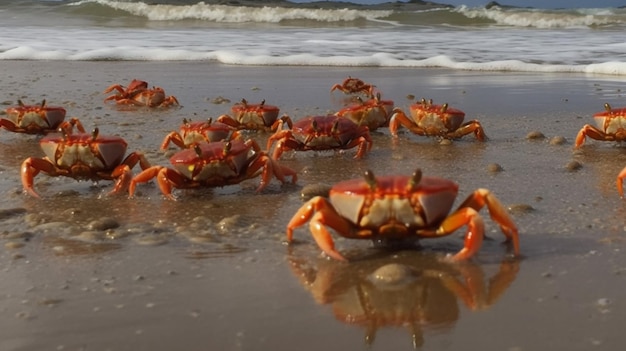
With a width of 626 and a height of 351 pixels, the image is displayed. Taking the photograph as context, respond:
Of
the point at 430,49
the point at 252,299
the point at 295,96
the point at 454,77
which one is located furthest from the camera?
the point at 430,49

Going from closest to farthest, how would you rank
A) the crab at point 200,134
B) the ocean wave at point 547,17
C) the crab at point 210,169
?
the crab at point 210,169 < the crab at point 200,134 < the ocean wave at point 547,17

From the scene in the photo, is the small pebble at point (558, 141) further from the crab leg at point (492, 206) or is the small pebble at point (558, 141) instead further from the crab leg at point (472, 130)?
the crab leg at point (492, 206)

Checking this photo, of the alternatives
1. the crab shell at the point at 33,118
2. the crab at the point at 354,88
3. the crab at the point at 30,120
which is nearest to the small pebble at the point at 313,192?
the crab at the point at 30,120

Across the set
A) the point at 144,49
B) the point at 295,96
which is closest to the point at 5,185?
the point at 295,96

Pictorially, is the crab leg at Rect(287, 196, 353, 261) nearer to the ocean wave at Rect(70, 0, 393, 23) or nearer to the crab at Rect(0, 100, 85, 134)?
the crab at Rect(0, 100, 85, 134)

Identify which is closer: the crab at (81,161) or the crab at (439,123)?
the crab at (81,161)

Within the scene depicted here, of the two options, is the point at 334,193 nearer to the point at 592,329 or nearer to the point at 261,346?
the point at 261,346

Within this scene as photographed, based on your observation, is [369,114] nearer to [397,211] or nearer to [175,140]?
[175,140]
